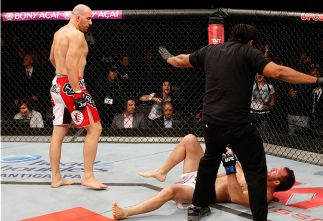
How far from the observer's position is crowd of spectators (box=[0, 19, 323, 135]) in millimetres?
4891

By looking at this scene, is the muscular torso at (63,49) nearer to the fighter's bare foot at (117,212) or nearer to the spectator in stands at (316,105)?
the fighter's bare foot at (117,212)

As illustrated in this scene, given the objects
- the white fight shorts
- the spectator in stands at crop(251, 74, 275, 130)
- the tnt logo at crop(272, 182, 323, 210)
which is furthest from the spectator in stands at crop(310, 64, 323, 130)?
the white fight shorts

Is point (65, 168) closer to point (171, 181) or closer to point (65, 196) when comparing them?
point (65, 196)

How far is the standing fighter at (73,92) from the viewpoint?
282 centimetres

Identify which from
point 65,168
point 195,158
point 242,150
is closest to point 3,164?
point 65,168

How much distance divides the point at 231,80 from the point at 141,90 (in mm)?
3910

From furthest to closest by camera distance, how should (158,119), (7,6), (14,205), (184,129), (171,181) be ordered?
(7,6) < (158,119) < (184,129) < (171,181) < (14,205)

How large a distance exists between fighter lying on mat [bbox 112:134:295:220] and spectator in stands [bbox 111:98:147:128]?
2.43 metres

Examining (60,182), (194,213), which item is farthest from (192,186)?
(60,182)

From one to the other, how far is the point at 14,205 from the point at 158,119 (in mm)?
2862

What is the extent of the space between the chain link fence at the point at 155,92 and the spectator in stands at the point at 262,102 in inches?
0.5

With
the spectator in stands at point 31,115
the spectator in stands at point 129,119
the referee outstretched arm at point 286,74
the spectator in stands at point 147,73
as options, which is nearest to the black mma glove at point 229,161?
the referee outstretched arm at point 286,74

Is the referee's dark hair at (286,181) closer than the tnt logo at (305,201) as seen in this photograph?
Yes

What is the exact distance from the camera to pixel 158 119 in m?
5.27
